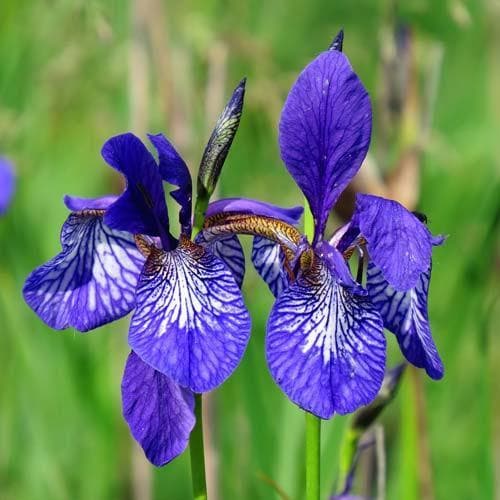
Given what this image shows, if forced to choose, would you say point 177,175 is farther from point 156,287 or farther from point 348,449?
point 348,449

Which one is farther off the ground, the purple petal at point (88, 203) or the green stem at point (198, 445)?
the purple petal at point (88, 203)

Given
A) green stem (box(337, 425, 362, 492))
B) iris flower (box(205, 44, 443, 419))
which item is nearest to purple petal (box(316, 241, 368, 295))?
iris flower (box(205, 44, 443, 419))

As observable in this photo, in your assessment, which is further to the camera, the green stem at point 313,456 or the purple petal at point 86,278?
the purple petal at point 86,278

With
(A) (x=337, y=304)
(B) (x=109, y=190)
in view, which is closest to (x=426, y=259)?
(A) (x=337, y=304)

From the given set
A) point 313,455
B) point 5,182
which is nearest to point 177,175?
point 313,455

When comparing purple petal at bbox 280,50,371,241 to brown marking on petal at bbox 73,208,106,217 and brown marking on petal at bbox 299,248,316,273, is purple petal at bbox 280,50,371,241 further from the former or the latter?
brown marking on petal at bbox 73,208,106,217

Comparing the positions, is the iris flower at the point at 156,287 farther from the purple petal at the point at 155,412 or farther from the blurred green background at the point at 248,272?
the blurred green background at the point at 248,272

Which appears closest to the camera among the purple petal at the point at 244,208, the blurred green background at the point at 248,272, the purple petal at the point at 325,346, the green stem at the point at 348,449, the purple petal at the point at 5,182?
the purple petal at the point at 325,346

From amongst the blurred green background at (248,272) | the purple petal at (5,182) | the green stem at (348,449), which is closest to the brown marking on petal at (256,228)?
the green stem at (348,449)
